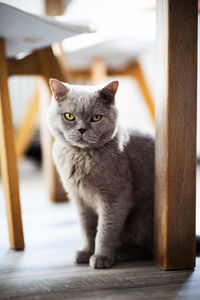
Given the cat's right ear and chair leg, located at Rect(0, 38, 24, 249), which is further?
chair leg, located at Rect(0, 38, 24, 249)

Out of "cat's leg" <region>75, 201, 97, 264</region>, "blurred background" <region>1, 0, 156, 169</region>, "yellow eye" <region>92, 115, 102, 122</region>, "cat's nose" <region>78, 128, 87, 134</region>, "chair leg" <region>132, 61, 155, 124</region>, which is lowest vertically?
"cat's leg" <region>75, 201, 97, 264</region>

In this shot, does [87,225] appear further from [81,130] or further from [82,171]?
[81,130]

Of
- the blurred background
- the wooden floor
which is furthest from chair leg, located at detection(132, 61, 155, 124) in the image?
the wooden floor

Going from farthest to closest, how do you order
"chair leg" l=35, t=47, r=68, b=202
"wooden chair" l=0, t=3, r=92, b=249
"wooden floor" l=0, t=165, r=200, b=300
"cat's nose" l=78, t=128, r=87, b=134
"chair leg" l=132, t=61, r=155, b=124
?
"chair leg" l=132, t=61, r=155, b=124 < "chair leg" l=35, t=47, r=68, b=202 < "wooden chair" l=0, t=3, r=92, b=249 < "cat's nose" l=78, t=128, r=87, b=134 < "wooden floor" l=0, t=165, r=200, b=300

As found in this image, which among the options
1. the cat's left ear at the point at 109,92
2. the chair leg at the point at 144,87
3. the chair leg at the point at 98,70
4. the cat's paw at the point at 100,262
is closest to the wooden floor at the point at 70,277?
the cat's paw at the point at 100,262

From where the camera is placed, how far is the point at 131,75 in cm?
291

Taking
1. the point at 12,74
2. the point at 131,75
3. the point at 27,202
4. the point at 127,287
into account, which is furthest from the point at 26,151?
the point at 127,287

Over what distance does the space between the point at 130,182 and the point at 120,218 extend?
0.12 m

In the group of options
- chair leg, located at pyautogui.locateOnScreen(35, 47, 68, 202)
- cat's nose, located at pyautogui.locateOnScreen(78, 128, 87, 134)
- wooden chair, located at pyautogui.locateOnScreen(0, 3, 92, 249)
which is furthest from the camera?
chair leg, located at pyautogui.locateOnScreen(35, 47, 68, 202)

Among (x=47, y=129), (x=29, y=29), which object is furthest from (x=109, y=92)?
(x=47, y=129)

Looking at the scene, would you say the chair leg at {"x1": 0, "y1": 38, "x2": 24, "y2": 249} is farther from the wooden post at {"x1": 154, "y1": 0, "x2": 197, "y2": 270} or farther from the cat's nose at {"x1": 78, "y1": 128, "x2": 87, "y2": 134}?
the wooden post at {"x1": 154, "y1": 0, "x2": 197, "y2": 270}

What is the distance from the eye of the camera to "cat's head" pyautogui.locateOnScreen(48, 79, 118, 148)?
969mm

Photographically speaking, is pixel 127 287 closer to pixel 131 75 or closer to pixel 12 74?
pixel 12 74

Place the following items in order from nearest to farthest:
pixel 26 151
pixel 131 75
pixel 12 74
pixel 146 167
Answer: pixel 146 167 → pixel 12 74 → pixel 131 75 → pixel 26 151
